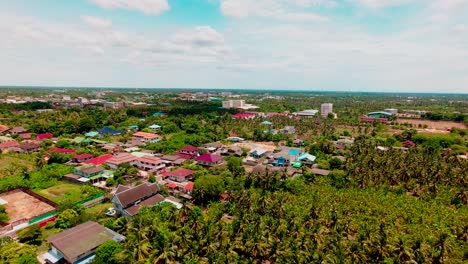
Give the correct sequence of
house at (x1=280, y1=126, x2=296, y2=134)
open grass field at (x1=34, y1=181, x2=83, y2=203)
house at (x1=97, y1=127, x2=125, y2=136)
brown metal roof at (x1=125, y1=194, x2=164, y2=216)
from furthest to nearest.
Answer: house at (x1=280, y1=126, x2=296, y2=134)
house at (x1=97, y1=127, x2=125, y2=136)
open grass field at (x1=34, y1=181, x2=83, y2=203)
brown metal roof at (x1=125, y1=194, x2=164, y2=216)

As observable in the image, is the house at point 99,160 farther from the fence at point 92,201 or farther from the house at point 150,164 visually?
the fence at point 92,201

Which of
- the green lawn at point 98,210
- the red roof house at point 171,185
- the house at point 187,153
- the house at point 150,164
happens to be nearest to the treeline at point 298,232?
the green lawn at point 98,210

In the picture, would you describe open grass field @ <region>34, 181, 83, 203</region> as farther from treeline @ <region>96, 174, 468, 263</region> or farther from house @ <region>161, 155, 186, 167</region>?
house @ <region>161, 155, 186, 167</region>

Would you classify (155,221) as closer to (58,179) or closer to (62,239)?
(62,239)

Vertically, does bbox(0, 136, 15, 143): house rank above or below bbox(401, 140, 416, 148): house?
below

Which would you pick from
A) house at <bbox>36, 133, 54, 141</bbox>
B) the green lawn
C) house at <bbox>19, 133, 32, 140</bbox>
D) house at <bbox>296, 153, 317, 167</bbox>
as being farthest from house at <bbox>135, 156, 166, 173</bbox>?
house at <bbox>19, 133, 32, 140</bbox>

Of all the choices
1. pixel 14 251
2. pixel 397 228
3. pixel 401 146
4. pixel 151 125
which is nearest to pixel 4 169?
pixel 14 251

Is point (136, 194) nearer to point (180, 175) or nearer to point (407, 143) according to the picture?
point (180, 175)
